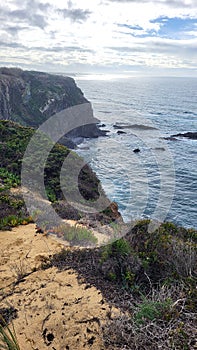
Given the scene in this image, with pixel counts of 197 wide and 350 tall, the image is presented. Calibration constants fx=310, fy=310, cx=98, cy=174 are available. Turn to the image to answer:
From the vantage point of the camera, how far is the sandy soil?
4.16 m

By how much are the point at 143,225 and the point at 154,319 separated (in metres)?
3.68

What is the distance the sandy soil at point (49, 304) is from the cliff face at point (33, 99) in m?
43.7

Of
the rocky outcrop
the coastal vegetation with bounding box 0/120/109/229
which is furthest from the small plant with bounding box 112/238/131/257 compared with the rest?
the rocky outcrop

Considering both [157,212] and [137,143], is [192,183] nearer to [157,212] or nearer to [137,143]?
[157,212]

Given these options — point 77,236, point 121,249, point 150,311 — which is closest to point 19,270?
point 77,236

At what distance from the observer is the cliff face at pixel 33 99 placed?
52347mm

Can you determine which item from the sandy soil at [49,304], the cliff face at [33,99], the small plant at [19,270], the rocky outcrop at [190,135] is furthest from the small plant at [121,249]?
the rocky outcrop at [190,135]

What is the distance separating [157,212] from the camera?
2417 centimetres

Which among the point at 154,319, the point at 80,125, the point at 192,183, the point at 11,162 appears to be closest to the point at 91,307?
the point at 154,319

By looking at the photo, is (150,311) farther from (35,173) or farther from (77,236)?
(35,173)

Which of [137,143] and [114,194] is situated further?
[137,143]

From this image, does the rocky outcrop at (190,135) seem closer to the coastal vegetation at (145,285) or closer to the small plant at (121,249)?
the coastal vegetation at (145,285)

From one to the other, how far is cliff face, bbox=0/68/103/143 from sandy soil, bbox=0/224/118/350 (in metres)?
43.7

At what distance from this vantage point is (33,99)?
6097 cm
